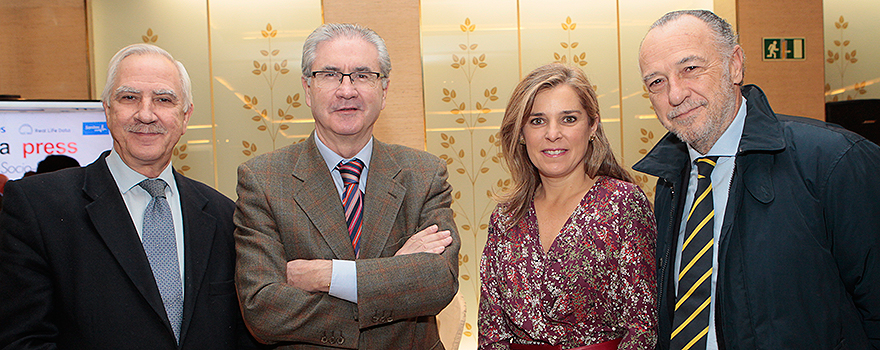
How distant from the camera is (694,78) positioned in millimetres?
1869

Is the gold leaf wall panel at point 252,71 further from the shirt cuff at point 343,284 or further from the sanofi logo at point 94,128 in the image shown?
the shirt cuff at point 343,284

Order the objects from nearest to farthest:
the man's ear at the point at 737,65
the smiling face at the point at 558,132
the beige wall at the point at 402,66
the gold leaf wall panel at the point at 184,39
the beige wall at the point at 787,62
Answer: the man's ear at the point at 737,65, the smiling face at the point at 558,132, the beige wall at the point at 402,66, the gold leaf wall panel at the point at 184,39, the beige wall at the point at 787,62

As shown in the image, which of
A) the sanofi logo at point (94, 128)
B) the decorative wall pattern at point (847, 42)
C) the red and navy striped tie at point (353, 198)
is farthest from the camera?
the decorative wall pattern at point (847, 42)

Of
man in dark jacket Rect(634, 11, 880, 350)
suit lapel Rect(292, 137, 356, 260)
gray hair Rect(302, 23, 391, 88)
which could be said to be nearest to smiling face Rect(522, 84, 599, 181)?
man in dark jacket Rect(634, 11, 880, 350)

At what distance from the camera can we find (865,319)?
5.49 feet

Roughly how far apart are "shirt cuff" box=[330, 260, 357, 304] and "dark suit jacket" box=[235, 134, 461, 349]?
28 mm

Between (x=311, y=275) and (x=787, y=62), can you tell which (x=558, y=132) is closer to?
(x=311, y=275)

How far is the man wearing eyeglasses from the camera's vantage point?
180 centimetres

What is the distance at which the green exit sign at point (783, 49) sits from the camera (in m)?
5.55

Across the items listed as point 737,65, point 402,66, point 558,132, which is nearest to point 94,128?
point 402,66

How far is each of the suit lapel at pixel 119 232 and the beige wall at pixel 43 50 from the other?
13.8 feet

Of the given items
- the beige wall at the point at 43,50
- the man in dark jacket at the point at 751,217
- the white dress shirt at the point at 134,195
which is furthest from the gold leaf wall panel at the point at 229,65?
the man in dark jacket at the point at 751,217

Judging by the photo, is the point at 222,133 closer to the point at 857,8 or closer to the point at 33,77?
the point at 33,77

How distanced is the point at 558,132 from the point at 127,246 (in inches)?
65.0
